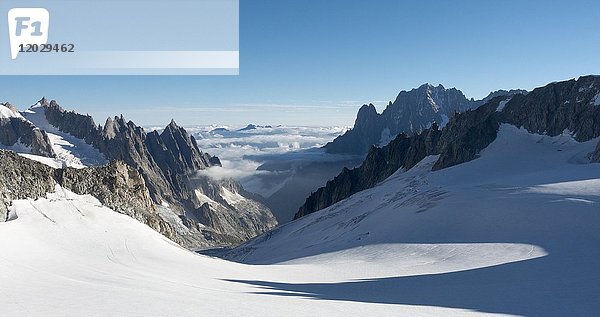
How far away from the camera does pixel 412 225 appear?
57781 mm

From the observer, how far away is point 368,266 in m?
40.3

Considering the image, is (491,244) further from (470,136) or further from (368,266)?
(470,136)

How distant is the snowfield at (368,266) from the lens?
1853cm

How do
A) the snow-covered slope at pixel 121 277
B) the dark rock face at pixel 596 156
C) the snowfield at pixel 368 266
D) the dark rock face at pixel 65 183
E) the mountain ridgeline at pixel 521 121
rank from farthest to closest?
the mountain ridgeline at pixel 521 121, the dark rock face at pixel 596 156, the dark rock face at pixel 65 183, the snowfield at pixel 368 266, the snow-covered slope at pixel 121 277

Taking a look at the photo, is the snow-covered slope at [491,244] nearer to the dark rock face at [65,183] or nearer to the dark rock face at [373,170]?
the dark rock face at [65,183]

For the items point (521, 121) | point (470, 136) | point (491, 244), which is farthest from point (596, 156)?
point (491, 244)

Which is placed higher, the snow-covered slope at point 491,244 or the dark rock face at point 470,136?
the dark rock face at point 470,136

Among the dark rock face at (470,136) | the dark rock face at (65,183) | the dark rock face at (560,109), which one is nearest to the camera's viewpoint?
the dark rock face at (65,183)

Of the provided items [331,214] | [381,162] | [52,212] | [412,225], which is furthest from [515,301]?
[381,162]

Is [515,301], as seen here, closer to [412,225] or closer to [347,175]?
[412,225]

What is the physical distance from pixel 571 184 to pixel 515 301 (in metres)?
48.8

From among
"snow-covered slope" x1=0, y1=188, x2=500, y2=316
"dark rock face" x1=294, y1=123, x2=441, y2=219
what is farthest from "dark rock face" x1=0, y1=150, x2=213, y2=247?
"dark rock face" x1=294, y1=123, x2=441, y2=219

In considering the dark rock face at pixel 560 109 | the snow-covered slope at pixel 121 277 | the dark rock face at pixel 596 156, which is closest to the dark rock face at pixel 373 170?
the dark rock face at pixel 560 109

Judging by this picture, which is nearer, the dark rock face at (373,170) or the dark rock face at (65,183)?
the dark rock face at (65,183)
